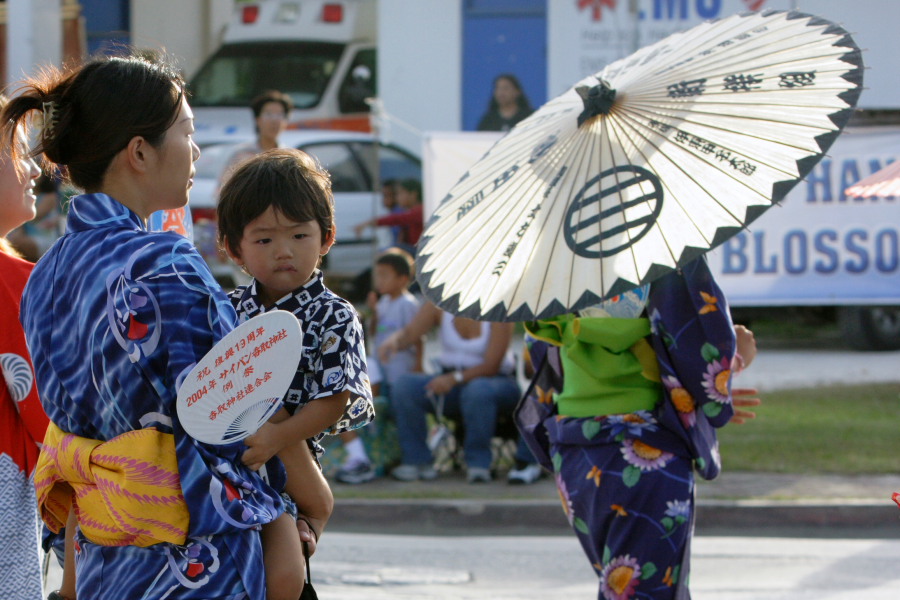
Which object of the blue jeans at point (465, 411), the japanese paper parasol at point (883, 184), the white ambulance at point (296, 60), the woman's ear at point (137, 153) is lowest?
the blue jeans at point (465, 411)

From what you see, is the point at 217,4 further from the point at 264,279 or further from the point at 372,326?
the point at 264,279

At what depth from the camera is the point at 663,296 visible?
3.00 m

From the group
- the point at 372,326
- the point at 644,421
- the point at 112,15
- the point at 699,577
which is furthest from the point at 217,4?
the point at 644,421

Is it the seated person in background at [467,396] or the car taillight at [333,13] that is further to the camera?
the car taillight at [333,13]

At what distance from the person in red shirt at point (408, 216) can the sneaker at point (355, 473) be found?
4.80 meters

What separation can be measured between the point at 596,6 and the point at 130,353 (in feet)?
39.1

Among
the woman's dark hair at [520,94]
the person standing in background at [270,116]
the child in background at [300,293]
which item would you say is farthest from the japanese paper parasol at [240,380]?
the woman's dark hair at [520,94]

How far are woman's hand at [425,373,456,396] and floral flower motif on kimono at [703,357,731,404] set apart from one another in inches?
180

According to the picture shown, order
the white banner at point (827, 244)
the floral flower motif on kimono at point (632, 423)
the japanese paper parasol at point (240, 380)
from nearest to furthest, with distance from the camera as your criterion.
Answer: the japanese paper parasol at point (240, 380) → the floral flower motif on kimono at point (632, 423) → the white banner at point (827, 244)

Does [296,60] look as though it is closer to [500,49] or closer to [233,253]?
[500,49]

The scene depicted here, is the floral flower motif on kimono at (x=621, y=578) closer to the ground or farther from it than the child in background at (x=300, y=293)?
closer to the ground

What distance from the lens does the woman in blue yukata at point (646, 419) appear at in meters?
2.99

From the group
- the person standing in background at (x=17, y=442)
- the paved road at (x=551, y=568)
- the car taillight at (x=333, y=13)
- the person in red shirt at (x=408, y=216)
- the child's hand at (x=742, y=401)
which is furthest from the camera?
the car taillight at (x=333, y=13)

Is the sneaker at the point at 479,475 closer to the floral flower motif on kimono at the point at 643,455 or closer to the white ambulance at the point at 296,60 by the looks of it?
the floral flower motif on kimono at the point at 643,455
